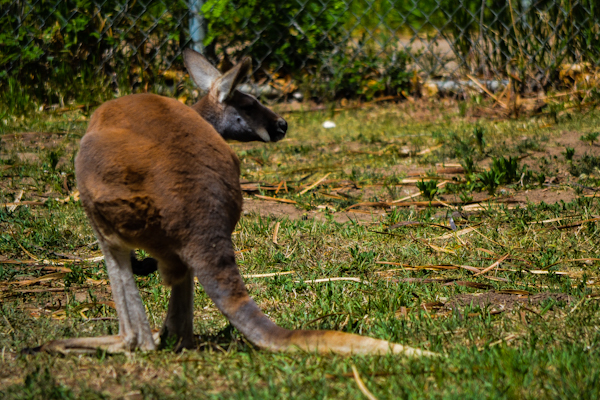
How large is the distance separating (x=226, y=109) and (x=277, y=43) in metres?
4.19

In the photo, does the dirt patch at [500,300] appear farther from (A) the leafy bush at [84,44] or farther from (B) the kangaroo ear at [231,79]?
(A) the leafy bush at [84,44]

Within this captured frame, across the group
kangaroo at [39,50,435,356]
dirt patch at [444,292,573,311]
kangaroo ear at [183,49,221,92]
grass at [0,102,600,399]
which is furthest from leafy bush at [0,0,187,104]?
dirt patch at [444,292,573,311]

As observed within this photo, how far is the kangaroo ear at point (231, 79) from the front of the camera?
3.06m

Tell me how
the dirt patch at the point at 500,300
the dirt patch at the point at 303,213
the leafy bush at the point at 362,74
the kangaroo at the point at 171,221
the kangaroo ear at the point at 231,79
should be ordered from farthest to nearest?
the leafy bush at the point at 362,74 → the dirt patch at the point at 303,213 → the kangaroo ear at the point at 231,79 → the dirt patch at the point at 500,300 → the kangaroo at the point at 171,221

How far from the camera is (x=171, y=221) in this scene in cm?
215

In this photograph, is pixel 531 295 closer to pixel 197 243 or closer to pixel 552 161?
pixel 197 243

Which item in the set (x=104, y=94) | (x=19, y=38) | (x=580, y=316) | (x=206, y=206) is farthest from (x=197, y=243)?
(x=19, y=38)

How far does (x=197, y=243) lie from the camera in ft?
Answer: 7.11

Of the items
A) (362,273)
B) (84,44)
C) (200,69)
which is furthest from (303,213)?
(84,44)

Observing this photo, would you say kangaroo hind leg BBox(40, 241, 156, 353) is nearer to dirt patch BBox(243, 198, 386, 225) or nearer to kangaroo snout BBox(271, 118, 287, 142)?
kangaroo snout BBox(271, 118, 287, 142)

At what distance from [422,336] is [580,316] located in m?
0.63

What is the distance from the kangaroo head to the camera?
11.1 ft

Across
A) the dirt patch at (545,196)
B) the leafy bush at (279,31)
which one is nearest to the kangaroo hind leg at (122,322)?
the dirt patch at (545,196)

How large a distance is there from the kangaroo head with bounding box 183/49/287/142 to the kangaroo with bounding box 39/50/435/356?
96 centimetres
